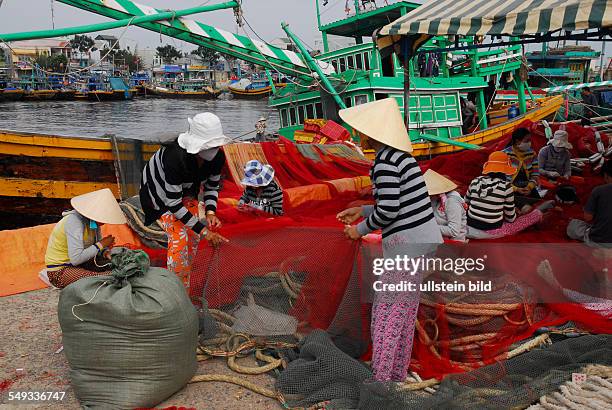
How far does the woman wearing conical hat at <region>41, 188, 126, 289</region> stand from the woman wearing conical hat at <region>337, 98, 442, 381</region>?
201 centimetres

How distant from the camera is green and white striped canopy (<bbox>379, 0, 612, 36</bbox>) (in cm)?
387

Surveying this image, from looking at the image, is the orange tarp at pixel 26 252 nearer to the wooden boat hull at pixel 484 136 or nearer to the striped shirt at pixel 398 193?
the striped shirt at pixel 398 193

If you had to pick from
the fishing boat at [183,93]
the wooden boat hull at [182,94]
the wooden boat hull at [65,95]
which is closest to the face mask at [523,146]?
the wooden boat hull at [65,95]

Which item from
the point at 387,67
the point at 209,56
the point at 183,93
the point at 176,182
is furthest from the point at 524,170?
the point at 209,56

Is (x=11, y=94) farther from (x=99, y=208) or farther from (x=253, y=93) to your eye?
(x=99, y=208)

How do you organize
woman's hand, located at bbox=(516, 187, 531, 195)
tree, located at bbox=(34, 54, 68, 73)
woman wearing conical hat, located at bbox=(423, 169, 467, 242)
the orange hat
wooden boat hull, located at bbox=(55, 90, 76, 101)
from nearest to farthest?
woman wearing conical hat, located at bbox=(423, 169, 467, 242) < the orange hat < woman's hand, located at bbox=(516, 187, 531, 195) < wooden boat hull, located at bbox=(55, 90, 76, 101) < tree, located at bbox=(34, 54, 68, 73)

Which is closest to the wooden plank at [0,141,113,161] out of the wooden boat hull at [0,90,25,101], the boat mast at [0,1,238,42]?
the boat mast at [0,1,238,42]

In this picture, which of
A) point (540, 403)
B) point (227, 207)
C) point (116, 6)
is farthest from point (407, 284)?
point (116, 6)

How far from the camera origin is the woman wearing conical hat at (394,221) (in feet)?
9.91

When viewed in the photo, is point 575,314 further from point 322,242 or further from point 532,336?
point 322,242

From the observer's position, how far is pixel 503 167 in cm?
482

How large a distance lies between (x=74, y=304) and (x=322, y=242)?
1673mm

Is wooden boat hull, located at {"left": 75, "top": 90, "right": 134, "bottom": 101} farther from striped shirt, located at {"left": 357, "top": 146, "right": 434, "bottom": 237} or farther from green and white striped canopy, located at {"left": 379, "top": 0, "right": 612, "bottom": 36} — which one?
striped shirt, located at {"left": 357, "top": 146, "right": 434, "bottom": 237}

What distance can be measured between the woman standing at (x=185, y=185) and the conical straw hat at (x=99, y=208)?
250 millimetres
